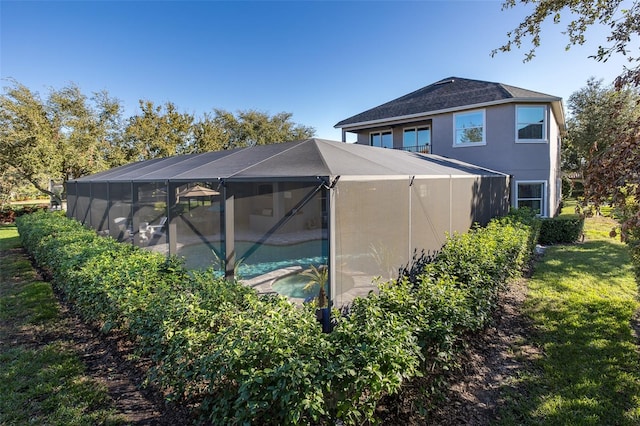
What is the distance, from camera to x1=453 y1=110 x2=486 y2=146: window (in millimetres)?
13766

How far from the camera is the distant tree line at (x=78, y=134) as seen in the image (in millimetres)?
17438

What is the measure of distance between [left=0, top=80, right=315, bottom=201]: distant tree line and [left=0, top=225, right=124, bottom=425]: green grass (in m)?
15.3

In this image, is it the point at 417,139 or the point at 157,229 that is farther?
the point at 417,139

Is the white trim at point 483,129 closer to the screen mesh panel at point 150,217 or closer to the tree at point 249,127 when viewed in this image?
the screen mesh panel at point 150,217

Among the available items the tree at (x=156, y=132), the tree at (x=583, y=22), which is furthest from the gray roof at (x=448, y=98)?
the tree at (x=156, y=132)

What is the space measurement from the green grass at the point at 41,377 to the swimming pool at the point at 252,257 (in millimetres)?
2554

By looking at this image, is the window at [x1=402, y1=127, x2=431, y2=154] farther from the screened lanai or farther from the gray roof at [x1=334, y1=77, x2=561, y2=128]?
the screened lanai

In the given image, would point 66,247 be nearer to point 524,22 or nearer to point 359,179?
point 359,179

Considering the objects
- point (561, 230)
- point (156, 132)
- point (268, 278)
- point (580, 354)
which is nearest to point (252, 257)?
point (268, 278)

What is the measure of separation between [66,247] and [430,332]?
694 centimetres

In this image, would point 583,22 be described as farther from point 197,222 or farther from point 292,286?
point 197,222

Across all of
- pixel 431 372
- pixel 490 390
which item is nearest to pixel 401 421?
pixel 431 372

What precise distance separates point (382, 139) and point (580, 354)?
46.7 ft

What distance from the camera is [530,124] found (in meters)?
12.9
